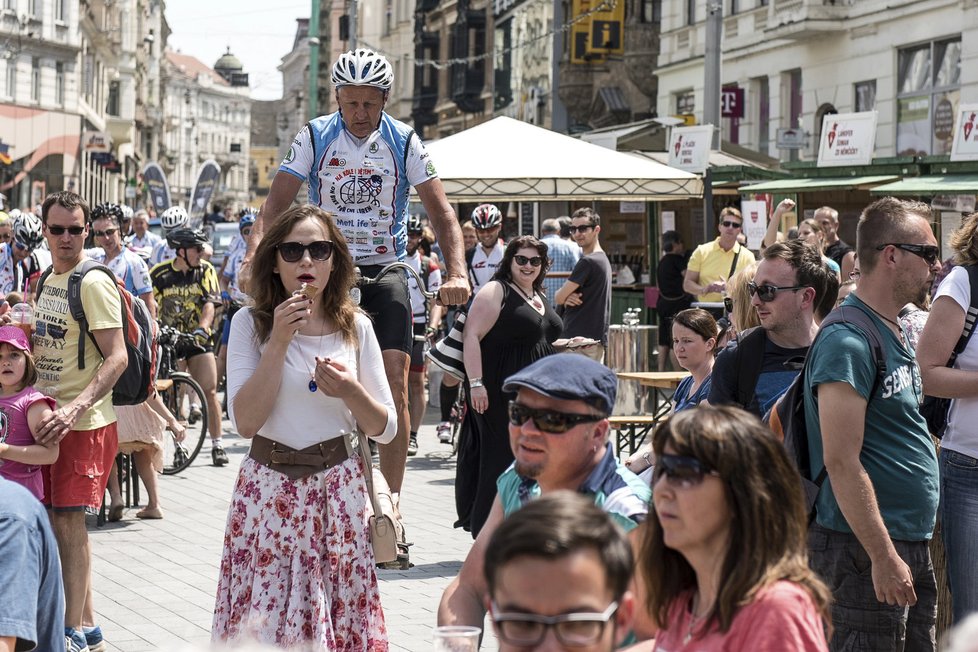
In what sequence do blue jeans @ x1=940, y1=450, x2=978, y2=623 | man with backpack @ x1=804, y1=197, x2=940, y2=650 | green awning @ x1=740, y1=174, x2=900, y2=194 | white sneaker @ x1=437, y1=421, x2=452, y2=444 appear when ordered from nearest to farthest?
man with backpack @ x1=804, y1=197, x2=940, y2=650 < blue jeans @ x1=940, y1=450, x2=978, y2=623 < white sneaker @ x1=437, y1=421, x2=452, y2=444 < green awning @ x1=740, y1=174, x2=900, y2=194

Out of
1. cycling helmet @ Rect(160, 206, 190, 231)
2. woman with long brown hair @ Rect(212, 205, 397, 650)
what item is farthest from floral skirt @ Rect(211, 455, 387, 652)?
cycling helmet @ Rect(160, 206, 190, 231)

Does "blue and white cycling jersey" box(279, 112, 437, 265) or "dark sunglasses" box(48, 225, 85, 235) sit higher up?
"blue and white cycling jersey" box(279, 112, 437, 265)

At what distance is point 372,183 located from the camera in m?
7.08

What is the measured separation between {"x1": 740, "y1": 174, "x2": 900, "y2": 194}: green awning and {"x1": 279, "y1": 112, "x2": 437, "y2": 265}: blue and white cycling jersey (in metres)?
12.7

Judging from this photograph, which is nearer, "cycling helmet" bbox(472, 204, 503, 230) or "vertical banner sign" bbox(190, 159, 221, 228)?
"cycling helmet" bbox(472, 204, 503, 230)

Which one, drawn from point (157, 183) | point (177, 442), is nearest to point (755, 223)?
point (177, 442)

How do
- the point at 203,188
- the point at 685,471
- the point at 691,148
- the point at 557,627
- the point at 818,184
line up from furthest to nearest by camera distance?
the point at 203,188, the point at 691,148, the point at 818,184, the point at 685,471, the point at 557,627

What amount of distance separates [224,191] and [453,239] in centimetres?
19378

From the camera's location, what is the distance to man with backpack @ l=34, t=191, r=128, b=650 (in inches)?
274

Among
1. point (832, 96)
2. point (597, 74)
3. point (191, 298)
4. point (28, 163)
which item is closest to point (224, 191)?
point (28, 163)

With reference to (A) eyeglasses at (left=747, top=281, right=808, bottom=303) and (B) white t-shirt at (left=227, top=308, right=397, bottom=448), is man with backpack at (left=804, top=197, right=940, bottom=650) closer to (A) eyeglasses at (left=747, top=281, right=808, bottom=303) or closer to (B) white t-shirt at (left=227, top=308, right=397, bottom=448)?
(A) eyeglasses at (left=747, top=281, right=808, bottom=303)

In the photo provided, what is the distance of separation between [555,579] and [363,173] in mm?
4720

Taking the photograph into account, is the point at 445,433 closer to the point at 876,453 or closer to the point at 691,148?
the point at 691,148

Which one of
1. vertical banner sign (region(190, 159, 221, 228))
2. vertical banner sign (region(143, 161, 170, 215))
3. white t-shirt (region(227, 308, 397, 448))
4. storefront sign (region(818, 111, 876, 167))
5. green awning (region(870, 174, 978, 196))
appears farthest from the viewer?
vertical banner sign (region(190, 159, 221, 228))
